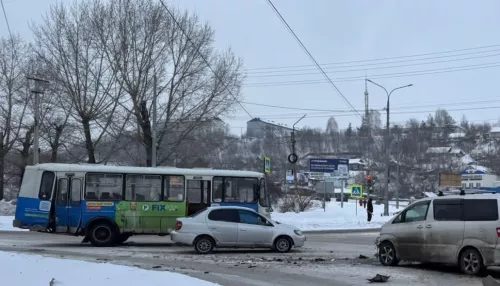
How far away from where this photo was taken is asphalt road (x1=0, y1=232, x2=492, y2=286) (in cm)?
1262

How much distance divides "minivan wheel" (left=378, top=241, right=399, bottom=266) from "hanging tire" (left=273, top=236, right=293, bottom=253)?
393 cm

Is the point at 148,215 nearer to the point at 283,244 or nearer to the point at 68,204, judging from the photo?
the point at 68,204

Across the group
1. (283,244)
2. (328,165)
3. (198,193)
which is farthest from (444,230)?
(328,165)

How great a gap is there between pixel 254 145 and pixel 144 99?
31600 mm

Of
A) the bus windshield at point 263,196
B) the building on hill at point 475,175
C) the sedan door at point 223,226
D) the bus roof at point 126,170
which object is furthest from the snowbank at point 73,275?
the building on hill at point 475,175

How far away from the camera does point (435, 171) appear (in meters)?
85.2

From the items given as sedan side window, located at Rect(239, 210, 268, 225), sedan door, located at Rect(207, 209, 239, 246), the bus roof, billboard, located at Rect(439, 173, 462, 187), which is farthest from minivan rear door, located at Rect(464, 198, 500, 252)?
billboard, located at Rect(439, 173, 462, 187)

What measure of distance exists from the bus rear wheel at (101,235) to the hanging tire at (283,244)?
20.4 feet

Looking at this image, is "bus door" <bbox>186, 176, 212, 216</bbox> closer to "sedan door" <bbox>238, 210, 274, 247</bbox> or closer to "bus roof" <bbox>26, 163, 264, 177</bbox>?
"bus roof" <bbox>26, 163, 264, 177</bbox>

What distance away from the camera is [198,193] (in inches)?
903

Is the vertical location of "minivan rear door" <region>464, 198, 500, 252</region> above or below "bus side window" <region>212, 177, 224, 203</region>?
below

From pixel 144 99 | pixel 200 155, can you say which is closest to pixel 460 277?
pixel 144 99

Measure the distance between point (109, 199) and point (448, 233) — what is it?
12534 millimetres

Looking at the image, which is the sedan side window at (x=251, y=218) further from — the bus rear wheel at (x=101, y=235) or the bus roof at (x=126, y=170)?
the bus rear wheel at (x=101, y=235)
